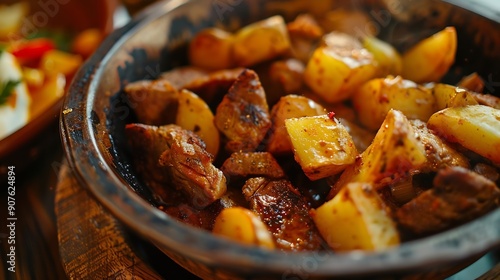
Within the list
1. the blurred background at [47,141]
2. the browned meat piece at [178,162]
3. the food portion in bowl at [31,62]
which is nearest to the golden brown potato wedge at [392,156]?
the browned meat piece at [178,162]

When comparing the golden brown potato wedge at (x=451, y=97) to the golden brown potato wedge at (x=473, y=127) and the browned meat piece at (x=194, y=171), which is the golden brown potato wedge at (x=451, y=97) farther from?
the browned meat piece at (x=194, y=171)

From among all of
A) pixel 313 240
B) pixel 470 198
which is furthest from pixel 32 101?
pixel 470 198

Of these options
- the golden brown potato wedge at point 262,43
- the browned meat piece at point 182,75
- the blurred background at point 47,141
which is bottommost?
the blurred background at point 47,141

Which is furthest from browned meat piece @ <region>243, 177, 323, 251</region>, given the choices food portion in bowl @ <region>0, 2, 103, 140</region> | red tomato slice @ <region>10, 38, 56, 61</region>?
red tomato slice @ <region>10, 38, 56, 61</region>

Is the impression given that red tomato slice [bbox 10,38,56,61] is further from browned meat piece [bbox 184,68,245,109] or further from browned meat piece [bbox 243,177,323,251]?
browned meat piece [bbox 243,177,323,251]

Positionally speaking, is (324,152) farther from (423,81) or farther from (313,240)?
(423,81)

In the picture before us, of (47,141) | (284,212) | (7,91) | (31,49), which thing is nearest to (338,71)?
(284,212)
